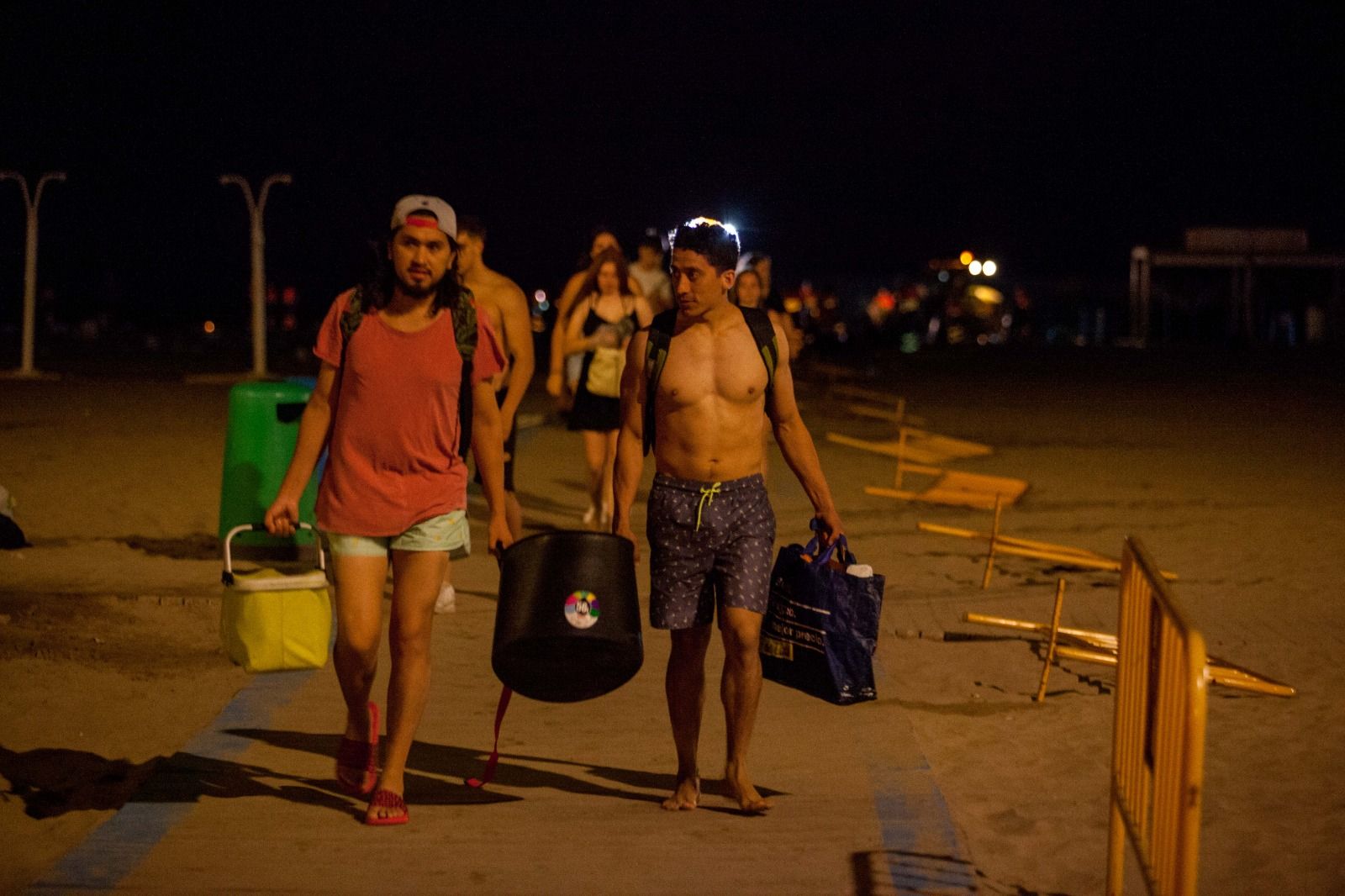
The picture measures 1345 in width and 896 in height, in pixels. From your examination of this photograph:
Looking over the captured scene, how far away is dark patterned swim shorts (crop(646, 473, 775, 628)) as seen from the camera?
5051 mm

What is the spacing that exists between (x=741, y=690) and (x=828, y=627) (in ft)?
1.09

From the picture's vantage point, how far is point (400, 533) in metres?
4.93

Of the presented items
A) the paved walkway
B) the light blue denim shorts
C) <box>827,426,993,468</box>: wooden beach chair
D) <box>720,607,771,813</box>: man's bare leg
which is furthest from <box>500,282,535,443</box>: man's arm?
<box>827,426,993,468</box>: wooden beach chair

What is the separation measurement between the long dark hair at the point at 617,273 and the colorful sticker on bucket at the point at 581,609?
594 centimetres

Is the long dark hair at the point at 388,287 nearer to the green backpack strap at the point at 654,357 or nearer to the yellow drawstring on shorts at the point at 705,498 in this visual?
the green backpack strap at the point at 654,357

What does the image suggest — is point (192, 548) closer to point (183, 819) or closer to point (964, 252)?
point (183, 819)

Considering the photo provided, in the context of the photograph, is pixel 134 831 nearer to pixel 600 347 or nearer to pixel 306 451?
pixel 306 451

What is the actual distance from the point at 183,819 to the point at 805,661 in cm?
192

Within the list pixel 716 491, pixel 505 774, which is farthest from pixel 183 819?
pixel 716 491

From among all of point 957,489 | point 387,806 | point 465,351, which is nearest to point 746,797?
point 387,806

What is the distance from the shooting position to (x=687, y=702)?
5148 millimetres

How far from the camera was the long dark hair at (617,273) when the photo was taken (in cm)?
1067

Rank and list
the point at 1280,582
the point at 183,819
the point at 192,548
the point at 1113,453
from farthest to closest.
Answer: the point at 1113,453
the point at 192,548
the point at 1280,582
the point at 183,819

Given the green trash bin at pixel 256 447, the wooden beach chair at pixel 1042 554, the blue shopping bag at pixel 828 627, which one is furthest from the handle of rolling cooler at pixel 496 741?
the wooden beach chair at pixel 1042 554
